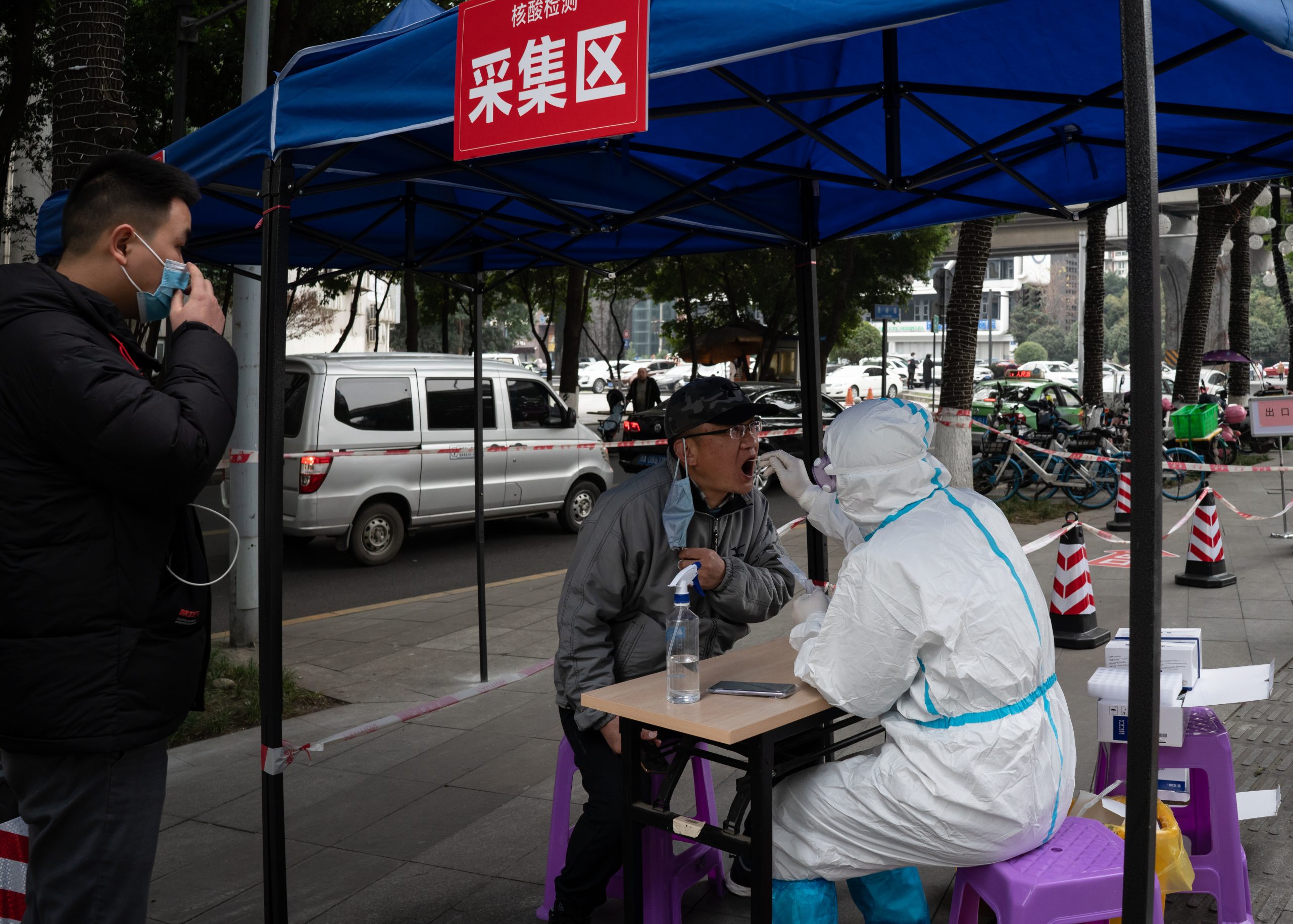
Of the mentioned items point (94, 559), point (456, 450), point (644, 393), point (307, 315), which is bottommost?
point (456, 450)

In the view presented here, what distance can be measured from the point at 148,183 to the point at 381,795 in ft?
10.4

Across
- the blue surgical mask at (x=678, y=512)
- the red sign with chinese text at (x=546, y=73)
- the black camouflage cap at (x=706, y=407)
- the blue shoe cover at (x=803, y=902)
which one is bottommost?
the blue shoe cover at (x=803, y=902)

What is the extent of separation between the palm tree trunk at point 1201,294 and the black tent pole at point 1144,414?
18192 mm

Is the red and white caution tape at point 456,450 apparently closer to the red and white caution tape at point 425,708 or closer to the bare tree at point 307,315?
the red and white caution tape at point 425,708

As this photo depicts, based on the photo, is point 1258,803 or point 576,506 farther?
point 576,506

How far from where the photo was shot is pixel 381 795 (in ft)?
15.4

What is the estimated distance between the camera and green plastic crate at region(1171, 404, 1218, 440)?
49.9 ft

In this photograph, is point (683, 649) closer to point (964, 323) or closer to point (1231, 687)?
point (1231, 687)

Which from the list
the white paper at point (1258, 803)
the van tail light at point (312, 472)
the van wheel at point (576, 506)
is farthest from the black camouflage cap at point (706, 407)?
the van wheel at point (576, 506)

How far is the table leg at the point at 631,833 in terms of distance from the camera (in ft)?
9.36

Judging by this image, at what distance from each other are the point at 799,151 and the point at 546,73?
215 centimetres

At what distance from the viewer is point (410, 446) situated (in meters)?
10.6

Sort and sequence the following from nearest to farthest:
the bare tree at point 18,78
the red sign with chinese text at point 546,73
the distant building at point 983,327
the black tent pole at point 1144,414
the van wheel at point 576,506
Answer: the black tent pole at point 1144,414
the red sign with chinese text at point 546,73
the bare tree at point 18,78
the van wheel at point 576,506
the distant building at point 983,327

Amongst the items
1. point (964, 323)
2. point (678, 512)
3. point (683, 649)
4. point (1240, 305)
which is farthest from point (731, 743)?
point (1240, 305)
